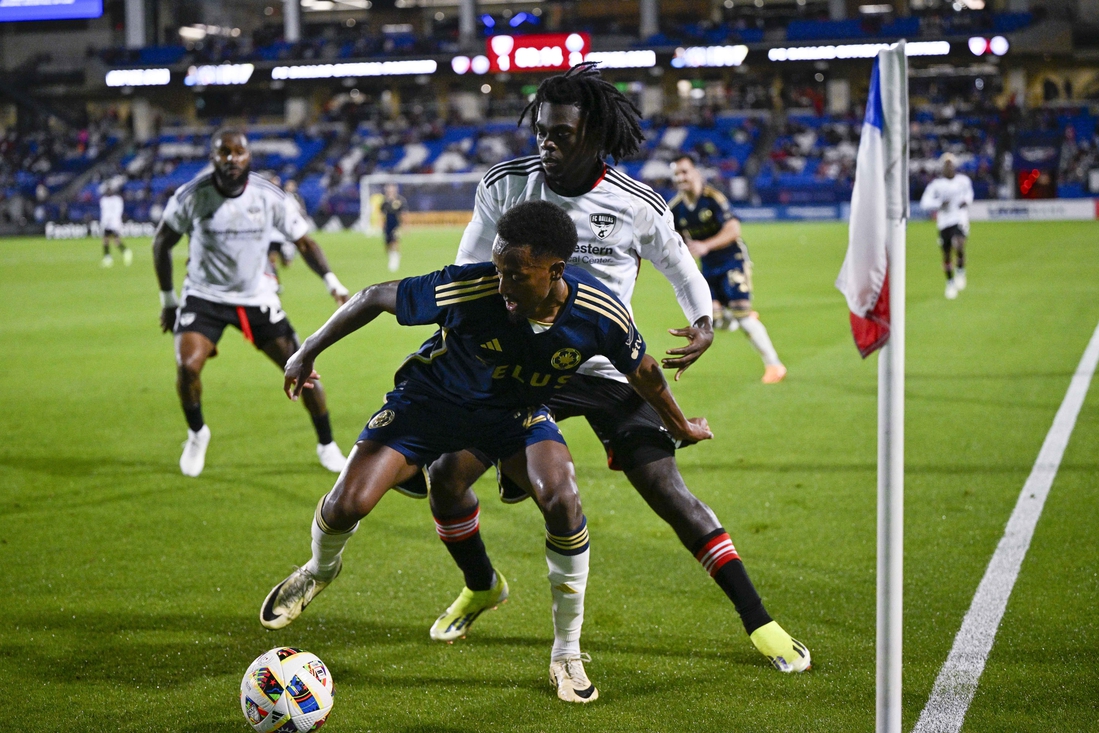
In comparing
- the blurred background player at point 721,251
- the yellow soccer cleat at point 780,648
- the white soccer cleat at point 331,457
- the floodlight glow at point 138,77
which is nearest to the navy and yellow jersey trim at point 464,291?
the yellow soccer cleat at point 780,648

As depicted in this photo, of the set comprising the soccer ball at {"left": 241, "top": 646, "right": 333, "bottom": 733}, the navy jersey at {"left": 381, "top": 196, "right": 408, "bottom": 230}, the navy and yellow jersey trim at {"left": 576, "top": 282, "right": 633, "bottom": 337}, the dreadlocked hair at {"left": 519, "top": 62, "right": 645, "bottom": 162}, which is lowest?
the soccer ball at {"left": 241, "top": 646, "right": 333, "bottom": 733}

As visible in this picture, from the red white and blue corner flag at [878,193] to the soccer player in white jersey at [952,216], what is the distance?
51.8 ft

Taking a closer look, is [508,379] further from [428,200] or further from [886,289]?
[428,200]

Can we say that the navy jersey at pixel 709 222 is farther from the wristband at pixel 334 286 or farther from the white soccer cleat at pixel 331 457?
the white soccer cleat at pixel 331 457

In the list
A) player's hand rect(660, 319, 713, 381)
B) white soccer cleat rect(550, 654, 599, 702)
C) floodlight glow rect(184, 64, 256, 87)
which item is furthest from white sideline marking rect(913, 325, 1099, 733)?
floodlight glow rect(184, 64, 256, 87)

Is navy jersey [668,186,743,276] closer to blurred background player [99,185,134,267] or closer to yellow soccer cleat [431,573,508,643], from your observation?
yellow soccer cleat [431,573,508,643]

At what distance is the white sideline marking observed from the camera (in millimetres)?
3955

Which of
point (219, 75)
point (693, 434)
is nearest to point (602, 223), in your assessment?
point (693, 434)

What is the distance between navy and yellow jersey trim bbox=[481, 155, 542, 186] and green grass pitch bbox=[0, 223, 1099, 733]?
1.95m

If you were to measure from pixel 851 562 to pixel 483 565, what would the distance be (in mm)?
2014

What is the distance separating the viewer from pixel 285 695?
382 cm

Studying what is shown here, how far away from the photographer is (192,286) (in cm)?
780

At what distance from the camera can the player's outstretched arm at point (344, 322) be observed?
4207 millimetres

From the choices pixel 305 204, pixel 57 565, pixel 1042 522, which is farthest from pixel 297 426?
pixel 305 204
